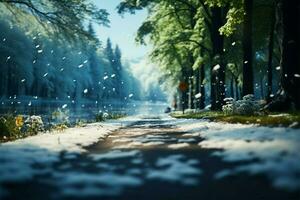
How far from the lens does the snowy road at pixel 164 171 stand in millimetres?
4516

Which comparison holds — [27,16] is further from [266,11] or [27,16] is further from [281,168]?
[281,168]

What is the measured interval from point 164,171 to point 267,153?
1.54 meters

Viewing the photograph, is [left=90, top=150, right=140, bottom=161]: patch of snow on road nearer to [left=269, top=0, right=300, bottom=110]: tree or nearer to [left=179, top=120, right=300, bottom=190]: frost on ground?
[left=179, top=120, right=300, bottom=190]: frost on ground

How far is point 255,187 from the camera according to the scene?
15.3 ft

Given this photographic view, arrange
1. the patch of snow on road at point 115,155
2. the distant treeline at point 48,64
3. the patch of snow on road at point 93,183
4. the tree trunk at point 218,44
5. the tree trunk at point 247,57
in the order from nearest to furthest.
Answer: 1. the patch of snow on road at point 93,183
2. the patch of snow on road at point 115,155
3. the tree trunk at point 247,57
4. the distant treeline at point 48,64
5. the tree trunk at point 218,44

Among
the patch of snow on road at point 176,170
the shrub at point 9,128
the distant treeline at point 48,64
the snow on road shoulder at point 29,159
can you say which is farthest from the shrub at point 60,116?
the patch of snow on road at point 176,170

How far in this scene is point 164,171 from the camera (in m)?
5.54

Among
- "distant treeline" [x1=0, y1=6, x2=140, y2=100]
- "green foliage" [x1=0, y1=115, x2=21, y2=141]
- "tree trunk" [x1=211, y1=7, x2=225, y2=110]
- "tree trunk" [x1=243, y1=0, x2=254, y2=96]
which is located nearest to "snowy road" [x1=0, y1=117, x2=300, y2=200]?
"green foliage" [x1=0, y1=115, x2=21, y2=141]

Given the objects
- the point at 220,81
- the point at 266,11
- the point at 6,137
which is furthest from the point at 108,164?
the point at 266,11

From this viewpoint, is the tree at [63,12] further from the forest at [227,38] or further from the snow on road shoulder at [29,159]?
the snow on road shoulder at [29,159]

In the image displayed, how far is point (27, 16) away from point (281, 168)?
1916 centimetres

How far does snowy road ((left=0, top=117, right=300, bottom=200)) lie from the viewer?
14.8 ft

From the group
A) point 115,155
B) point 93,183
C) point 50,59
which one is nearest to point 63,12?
point 115,155

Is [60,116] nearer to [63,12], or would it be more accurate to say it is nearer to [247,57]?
[63,12]
